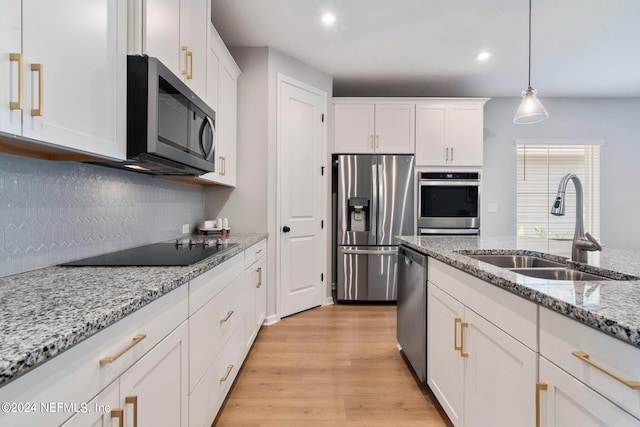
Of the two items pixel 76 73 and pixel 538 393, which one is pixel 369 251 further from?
pixel 76 73

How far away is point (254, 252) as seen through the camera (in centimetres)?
238

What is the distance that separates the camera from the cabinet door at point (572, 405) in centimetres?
Result: 65

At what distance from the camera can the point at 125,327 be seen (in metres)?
0.77

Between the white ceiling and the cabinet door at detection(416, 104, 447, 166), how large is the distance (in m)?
0.44

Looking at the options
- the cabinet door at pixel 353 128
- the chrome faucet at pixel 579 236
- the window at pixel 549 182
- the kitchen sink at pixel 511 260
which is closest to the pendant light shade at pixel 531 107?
the chrome faucet at pixel 579 236

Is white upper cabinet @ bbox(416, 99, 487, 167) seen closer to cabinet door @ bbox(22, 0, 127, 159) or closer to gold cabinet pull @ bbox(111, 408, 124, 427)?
cabinet door @ bbox(22, 0, 127, 159)

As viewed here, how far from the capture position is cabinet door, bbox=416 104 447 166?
3703 millimetres

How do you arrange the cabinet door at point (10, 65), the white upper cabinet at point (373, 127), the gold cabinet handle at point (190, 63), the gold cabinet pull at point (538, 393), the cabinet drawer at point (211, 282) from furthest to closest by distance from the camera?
the white upper cabinet at point (373, 127) → the gold cabinet handle at point (190, 63) → the cabinet drawer at point (211, 282) → the gold cabinet pull at point (538, 393) → the cabinet door at point (10, 65)

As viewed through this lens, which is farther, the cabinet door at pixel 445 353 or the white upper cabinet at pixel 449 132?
the white upper cabinet at pixel 449 132

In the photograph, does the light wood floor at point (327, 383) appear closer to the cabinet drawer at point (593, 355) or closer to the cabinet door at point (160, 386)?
the cabinet door at point (160, 386)

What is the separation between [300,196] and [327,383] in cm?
180

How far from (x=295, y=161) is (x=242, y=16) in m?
1.32

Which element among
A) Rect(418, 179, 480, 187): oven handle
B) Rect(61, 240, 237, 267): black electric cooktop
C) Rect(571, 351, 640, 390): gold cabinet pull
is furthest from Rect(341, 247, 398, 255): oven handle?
Rect(571, 351, 640, 390): gold cabinet pull

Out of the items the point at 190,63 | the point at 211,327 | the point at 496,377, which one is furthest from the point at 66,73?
the point at 496,377
